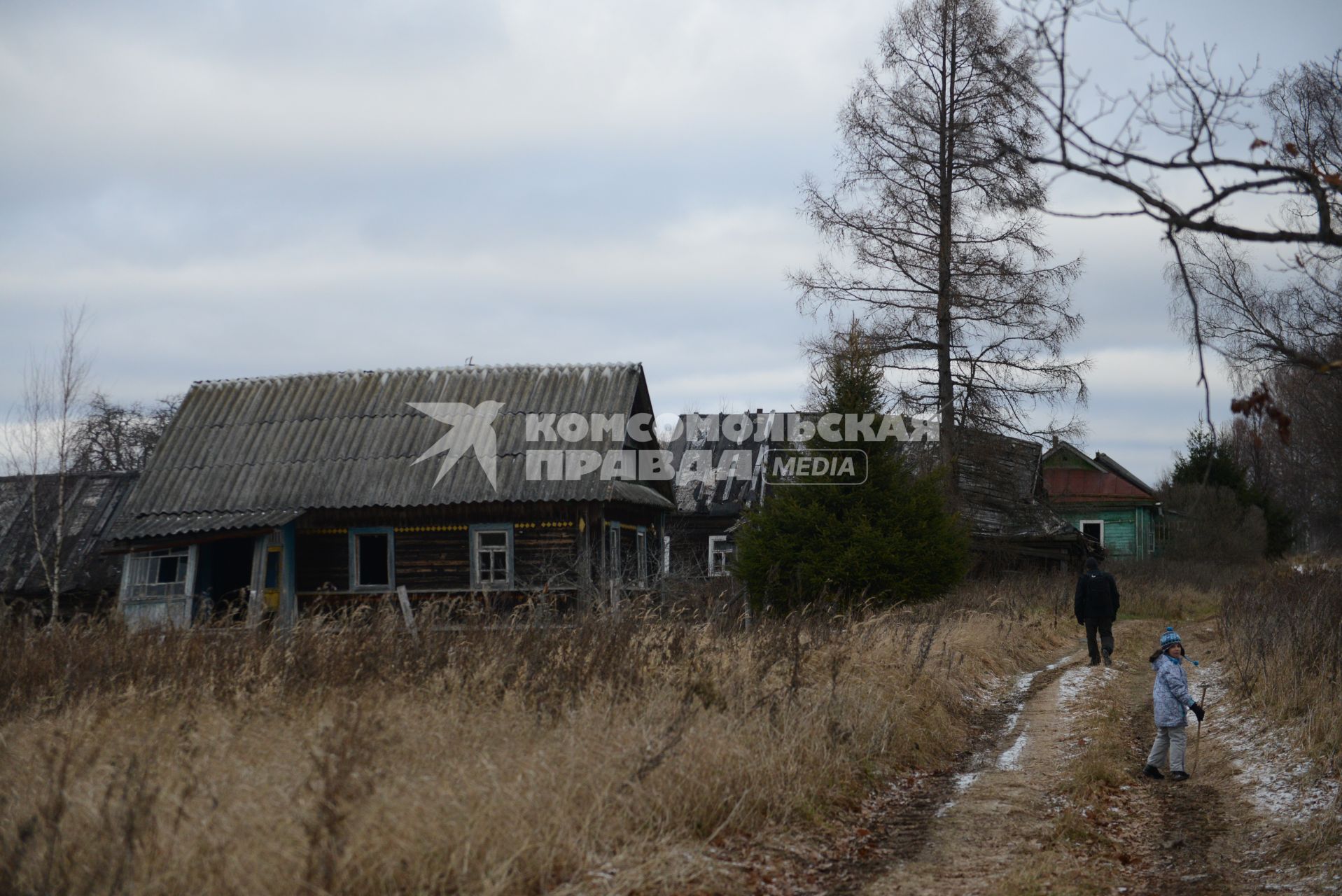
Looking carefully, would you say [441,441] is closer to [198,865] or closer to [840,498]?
[840,498]

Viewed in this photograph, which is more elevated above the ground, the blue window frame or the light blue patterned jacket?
the blue window frame

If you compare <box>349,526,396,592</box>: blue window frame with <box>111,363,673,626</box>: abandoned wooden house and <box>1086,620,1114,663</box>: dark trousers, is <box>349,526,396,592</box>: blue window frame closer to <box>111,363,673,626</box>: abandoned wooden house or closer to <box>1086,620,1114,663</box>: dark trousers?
<box>111,363,673,626</box>: abandoned wooden house

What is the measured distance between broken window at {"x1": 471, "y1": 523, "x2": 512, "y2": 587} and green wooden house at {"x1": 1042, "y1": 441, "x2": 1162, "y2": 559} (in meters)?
31.1

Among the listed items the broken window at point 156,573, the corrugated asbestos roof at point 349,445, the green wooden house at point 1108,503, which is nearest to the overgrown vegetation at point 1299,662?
the corrugated asbestos roof at point 349,445

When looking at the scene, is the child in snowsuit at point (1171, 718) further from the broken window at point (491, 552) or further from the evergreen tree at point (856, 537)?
the broken window at point (491, 552)

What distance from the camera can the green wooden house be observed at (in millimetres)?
47938

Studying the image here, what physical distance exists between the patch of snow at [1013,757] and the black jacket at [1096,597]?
5.43m

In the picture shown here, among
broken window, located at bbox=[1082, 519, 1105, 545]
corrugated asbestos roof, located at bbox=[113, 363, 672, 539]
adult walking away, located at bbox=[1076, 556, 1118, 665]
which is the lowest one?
adult walking away, located at bbox=[1076, 556, 1118, 665]

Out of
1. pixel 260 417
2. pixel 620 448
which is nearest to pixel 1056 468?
pixel 620 448

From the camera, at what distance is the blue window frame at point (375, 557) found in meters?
23.0

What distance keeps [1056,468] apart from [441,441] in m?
33.5

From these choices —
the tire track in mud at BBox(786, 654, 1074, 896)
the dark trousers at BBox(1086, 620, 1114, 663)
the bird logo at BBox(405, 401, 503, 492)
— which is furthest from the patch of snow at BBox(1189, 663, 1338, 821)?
the bird logo at BBox(405, 401, 503, 492)

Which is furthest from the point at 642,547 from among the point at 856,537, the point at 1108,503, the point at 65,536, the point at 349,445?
the point at 1108,503

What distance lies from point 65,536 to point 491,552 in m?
10.7
